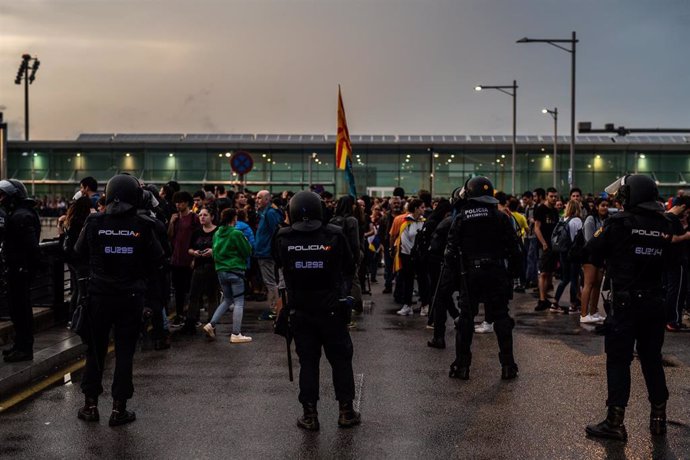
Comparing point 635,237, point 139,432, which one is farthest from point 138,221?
point 635,237

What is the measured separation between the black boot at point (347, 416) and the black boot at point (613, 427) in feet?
5.55

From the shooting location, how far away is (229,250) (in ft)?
34.9

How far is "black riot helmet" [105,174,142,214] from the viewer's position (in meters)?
6.67

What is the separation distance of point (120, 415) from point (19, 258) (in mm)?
2522

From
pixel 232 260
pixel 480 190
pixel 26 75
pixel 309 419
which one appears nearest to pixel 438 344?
pixel 480 190

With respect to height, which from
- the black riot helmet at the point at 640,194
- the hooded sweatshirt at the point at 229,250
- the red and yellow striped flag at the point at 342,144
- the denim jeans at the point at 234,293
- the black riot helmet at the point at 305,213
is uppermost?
the red and yellow striped flag at the point at 342,144

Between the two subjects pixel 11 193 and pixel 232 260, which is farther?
pixel 232 260

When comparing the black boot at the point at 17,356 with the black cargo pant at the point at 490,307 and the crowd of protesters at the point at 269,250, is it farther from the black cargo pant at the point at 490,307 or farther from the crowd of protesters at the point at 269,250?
the black cargo pant at the point at 490,307

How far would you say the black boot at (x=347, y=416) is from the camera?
21.3 ft

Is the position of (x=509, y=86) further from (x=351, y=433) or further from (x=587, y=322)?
(x=351, y=433)

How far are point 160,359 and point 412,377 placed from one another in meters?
2.78

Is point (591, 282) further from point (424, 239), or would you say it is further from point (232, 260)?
point (232, 260)

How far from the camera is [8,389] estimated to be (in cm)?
761

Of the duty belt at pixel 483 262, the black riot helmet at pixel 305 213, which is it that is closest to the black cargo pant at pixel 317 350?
the black riot helmet at pixel 305 213
